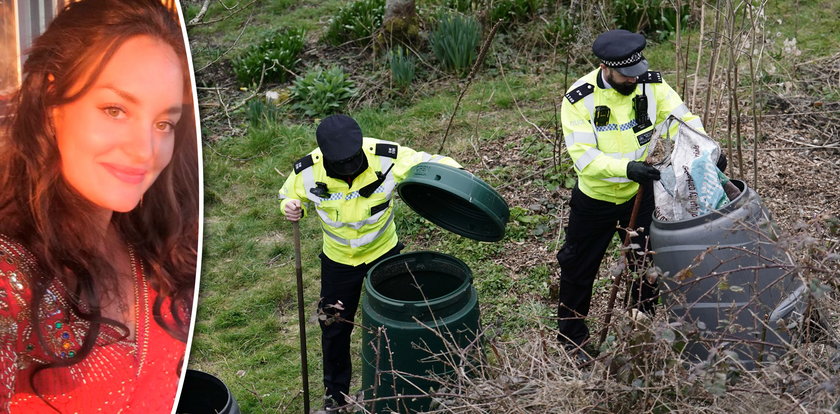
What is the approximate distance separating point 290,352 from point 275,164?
8.22 feet

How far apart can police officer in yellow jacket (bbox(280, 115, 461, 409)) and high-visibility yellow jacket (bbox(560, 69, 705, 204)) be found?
0.67 meters

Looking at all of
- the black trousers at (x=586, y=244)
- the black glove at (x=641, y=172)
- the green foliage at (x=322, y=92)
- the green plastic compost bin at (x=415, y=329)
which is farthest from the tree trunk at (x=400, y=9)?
the black glove at (x=641, y=172)

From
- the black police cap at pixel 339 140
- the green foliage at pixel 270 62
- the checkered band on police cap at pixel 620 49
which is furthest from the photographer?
the green foliage at pixel 270 62

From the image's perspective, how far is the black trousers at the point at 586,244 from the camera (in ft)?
14.6

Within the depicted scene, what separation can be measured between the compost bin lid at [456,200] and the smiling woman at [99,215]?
6.31ft

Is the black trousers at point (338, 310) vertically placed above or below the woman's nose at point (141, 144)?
below

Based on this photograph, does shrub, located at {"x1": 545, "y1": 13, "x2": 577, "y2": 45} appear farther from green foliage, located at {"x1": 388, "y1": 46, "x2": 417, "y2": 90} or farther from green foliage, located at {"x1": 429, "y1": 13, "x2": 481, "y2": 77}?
green foliage, located at {"x1": 388, "y1": 46, "x2": 417, "y2": 90}

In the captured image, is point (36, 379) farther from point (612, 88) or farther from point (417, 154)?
point (612, 88)

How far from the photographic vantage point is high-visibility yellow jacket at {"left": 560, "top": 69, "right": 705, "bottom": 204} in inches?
169

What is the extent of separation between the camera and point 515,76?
8.33 metres

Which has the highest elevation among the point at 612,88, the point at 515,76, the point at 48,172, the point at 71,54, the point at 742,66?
the point at 71,54

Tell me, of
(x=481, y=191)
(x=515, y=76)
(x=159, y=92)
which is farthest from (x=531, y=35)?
(x=159, y=92)

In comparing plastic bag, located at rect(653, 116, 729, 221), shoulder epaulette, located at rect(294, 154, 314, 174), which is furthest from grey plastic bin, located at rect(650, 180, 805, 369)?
shoulder epaulette, located at rect(294, 154, 314, 174)

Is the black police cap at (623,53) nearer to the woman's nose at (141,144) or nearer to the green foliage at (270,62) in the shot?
the woman's nose at (141,144)
